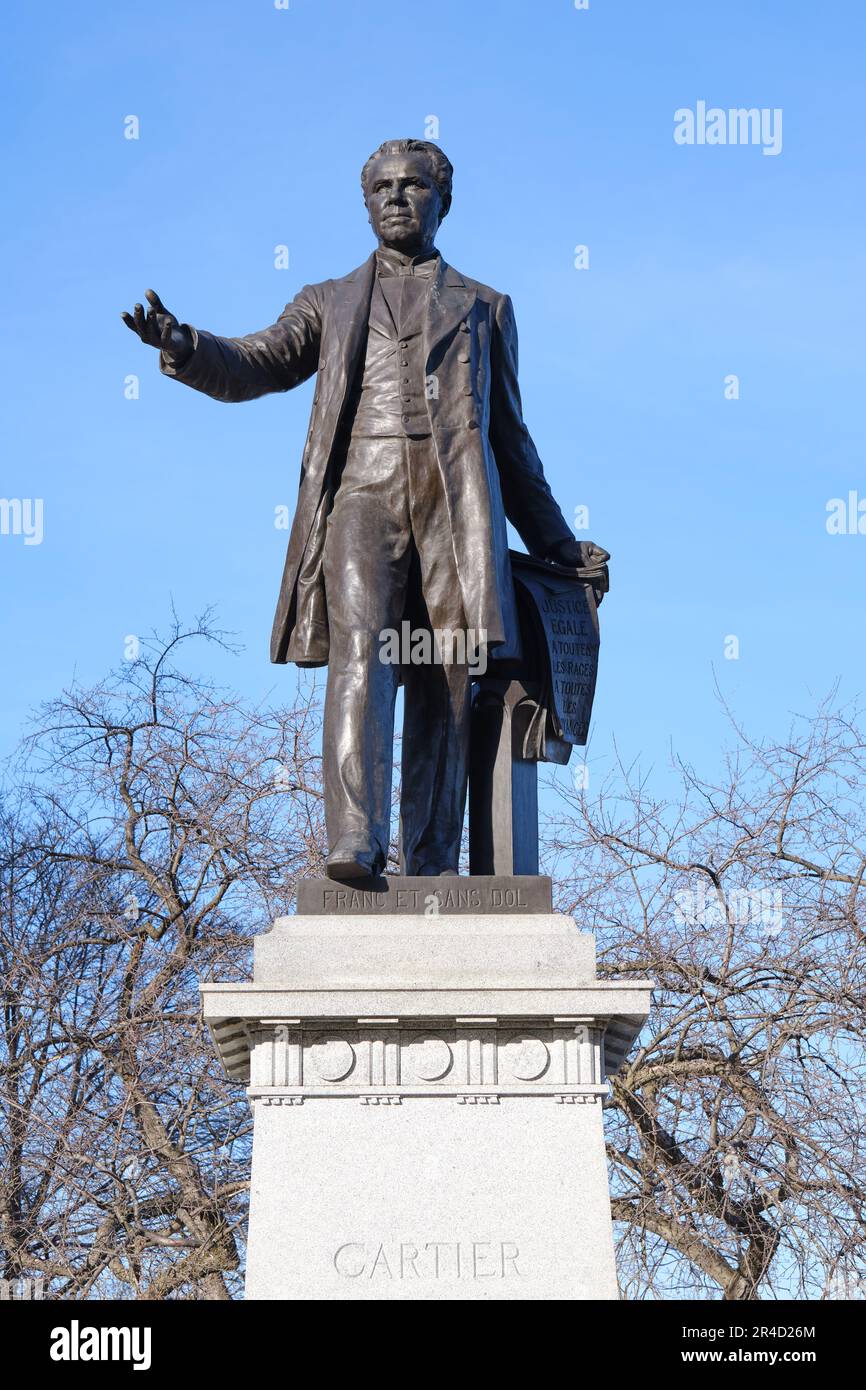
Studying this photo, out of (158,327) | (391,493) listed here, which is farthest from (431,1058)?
(158,327)

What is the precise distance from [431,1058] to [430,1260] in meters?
0.70

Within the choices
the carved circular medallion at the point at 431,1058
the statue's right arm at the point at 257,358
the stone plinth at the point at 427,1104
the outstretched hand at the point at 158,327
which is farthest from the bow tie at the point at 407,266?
the carved circular medallion at the point at 431,1058

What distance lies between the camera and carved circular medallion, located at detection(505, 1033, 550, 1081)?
7.40 meters

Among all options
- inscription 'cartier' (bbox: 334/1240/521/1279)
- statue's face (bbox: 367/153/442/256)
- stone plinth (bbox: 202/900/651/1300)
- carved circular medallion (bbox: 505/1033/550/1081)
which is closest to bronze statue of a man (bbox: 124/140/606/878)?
statue's face (bbox: 367/153/442/256)

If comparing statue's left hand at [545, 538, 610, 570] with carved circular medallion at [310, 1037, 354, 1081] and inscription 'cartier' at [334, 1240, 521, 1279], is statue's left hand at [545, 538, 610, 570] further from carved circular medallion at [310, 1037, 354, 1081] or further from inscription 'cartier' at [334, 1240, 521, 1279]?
inscription 'cartier' at [334, 1240, 521, 1279]

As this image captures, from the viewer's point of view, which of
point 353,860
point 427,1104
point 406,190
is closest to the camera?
point 427,1104

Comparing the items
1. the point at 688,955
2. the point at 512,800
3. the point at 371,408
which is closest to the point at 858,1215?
the point at 688,955

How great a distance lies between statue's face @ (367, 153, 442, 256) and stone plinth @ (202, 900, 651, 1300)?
2909mm

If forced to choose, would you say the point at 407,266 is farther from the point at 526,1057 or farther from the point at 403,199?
the point at 526,1057

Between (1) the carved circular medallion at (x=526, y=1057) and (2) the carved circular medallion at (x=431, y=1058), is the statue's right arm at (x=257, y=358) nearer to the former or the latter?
(2) the carved circular medallion at (x=431, y=1058)

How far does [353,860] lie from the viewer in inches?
306

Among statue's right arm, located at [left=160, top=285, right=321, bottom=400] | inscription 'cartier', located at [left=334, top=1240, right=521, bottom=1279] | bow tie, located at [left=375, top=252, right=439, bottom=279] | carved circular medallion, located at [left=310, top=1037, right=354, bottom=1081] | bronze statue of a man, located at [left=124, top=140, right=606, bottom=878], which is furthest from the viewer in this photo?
bow tie, located at [left=375, top=252, right=439, bottom=279]

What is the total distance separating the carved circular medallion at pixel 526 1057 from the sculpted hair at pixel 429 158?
3.62 metres
